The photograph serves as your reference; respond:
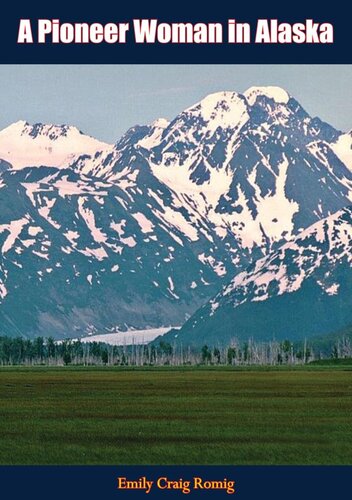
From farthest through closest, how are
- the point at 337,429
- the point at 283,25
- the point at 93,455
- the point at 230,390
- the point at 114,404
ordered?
1. the point at 230,390
2. the point at 114,404
3. the point at 283,25
4. the point at 337,429
5. the point at 93,455

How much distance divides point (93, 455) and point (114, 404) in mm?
45370

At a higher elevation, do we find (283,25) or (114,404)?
(283,25)

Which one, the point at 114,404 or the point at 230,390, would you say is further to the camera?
the point at 230,390

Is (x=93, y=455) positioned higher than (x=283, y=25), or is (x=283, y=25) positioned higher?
(x=283, y=25)

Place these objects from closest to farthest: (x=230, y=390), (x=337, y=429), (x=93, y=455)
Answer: (x=93, y=455), (x=337, y=429), (x=230, y=390)

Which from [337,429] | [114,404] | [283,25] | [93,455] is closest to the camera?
[93,455]

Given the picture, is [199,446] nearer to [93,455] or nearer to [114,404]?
[93,455]
